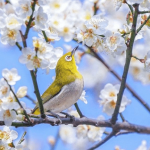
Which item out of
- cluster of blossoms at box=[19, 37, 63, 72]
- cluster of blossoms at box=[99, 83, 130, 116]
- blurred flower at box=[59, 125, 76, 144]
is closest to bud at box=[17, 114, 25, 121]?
cluster of blossoms at box=[19, 37, 63, 72]

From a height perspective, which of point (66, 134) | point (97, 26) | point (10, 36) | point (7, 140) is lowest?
point (66, 134)

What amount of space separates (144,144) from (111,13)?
5.55ft

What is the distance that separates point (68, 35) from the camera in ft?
11.2

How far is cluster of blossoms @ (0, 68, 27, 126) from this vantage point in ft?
6.35

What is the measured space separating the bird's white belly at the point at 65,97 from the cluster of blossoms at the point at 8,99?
43 centimetres

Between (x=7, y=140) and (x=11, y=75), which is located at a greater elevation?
(x=11, y=75)

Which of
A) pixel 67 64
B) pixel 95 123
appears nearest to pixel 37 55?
pixel 67 64

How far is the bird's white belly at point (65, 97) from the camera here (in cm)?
247

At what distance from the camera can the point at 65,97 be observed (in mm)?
2482

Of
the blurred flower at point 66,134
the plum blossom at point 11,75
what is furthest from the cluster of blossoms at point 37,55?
the blurred flower at point 66,134

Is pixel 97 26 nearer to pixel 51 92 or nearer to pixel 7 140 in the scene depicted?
pixel 51 92

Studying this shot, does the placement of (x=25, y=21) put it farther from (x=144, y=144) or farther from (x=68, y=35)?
(x=144, y=144)

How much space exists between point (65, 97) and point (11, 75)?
0.50m

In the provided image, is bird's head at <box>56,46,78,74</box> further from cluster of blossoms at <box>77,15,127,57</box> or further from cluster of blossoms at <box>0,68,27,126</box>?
cluster of blossoms at <box>0,68,27,126</box>
